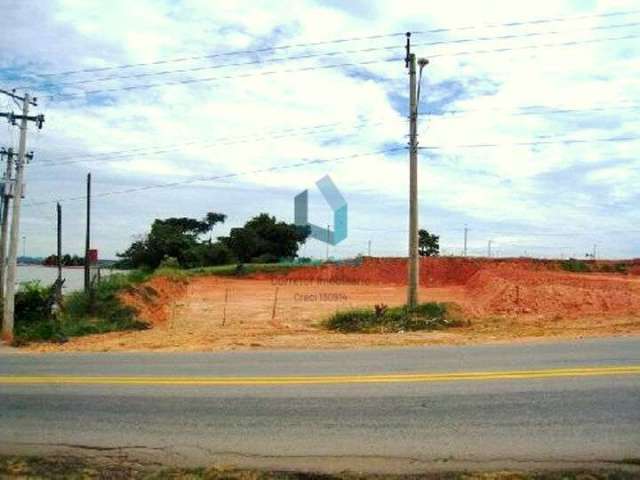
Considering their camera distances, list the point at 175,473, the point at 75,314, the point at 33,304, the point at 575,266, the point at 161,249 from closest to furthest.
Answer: the point at 175,473
the point at 75,314
the point at 33,304
the point at 575,266
the point at 161,249

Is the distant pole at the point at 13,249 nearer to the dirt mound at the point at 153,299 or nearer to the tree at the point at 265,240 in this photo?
the dirt mound at the point at 153,299

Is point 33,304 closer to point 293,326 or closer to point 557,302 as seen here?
point 293,326

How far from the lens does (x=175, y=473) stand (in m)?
6.05

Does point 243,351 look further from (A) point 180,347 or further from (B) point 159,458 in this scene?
(B) point 159,458

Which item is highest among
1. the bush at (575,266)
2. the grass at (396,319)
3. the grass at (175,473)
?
the bush at (575,266)

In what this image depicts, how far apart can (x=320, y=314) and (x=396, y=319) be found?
25.3ft

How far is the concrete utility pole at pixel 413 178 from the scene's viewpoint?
20.9 meters

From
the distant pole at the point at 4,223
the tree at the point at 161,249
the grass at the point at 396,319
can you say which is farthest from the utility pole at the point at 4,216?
the tree at the point at 161,249

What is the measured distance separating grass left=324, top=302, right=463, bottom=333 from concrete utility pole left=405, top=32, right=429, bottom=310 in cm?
50

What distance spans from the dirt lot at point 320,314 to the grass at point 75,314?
1030 mm

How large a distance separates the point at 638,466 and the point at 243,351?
10076 millimetres

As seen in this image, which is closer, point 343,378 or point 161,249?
point 343,378

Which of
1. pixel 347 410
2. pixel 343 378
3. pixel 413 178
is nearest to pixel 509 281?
pixel 413 178

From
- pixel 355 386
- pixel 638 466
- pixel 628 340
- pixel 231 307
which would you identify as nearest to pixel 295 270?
pixel 231 307
